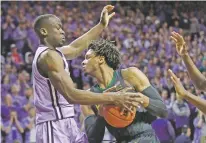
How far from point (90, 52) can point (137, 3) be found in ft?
44.3

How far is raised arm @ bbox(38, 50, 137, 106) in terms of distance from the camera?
14.4ft

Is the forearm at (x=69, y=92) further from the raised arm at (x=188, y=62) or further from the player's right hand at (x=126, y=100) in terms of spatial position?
the raised arm at (x=188, y=62)

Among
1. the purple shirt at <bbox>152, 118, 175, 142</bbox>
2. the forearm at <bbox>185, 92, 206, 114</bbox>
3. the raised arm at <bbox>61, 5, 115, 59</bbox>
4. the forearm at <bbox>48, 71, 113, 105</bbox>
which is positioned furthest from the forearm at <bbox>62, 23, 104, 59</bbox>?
the purple shirt at <bbox>152, 118, 175, 142</bbox>

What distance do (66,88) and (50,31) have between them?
0.61 meters

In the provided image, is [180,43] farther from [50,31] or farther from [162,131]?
[162,131]

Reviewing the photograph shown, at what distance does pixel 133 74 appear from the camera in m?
4.68

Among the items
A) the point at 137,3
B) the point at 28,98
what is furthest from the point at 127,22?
the point at 28,98

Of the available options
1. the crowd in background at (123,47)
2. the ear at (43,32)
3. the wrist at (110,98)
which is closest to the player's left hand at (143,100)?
the wrist at (110,98)

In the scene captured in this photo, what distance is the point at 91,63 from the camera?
486cm

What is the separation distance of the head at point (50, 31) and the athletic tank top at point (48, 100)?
0.12m

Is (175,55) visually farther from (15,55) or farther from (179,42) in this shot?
(179,42)

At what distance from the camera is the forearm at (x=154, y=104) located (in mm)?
4552

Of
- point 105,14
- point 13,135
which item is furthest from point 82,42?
point 13,135

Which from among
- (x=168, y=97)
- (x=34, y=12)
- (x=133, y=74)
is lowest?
(x=168, y=97)
